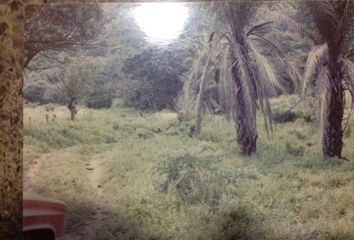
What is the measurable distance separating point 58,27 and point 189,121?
0.64 m

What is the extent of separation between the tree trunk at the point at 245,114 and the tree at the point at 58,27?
564mm

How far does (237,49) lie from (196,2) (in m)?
0.23

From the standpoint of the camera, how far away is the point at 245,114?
1813 mm

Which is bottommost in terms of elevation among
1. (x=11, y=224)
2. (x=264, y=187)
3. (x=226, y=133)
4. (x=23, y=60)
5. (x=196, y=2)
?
(x=11, y=224)

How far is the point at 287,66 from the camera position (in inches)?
69.7

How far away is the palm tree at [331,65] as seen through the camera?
1728mm

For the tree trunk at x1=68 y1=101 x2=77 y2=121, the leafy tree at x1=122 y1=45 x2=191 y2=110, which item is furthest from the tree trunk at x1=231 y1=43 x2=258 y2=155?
the tree trunk at x1=68 y1=101 x2=77 y2=121

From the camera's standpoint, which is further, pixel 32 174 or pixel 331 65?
pixel 32 174

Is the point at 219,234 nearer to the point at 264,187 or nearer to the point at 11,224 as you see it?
the point at 264,187

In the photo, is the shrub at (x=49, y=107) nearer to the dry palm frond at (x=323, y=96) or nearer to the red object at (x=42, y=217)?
the red object at (x=42, y=217)

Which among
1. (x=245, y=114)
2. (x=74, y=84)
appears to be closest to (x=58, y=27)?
(x=74, y=84)

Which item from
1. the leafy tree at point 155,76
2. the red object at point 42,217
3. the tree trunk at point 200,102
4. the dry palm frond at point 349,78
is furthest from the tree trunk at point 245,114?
the red object at point 42,217

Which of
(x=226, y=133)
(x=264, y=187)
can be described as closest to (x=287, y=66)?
(x=226, y=133)

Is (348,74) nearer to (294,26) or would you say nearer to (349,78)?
(349,78)
